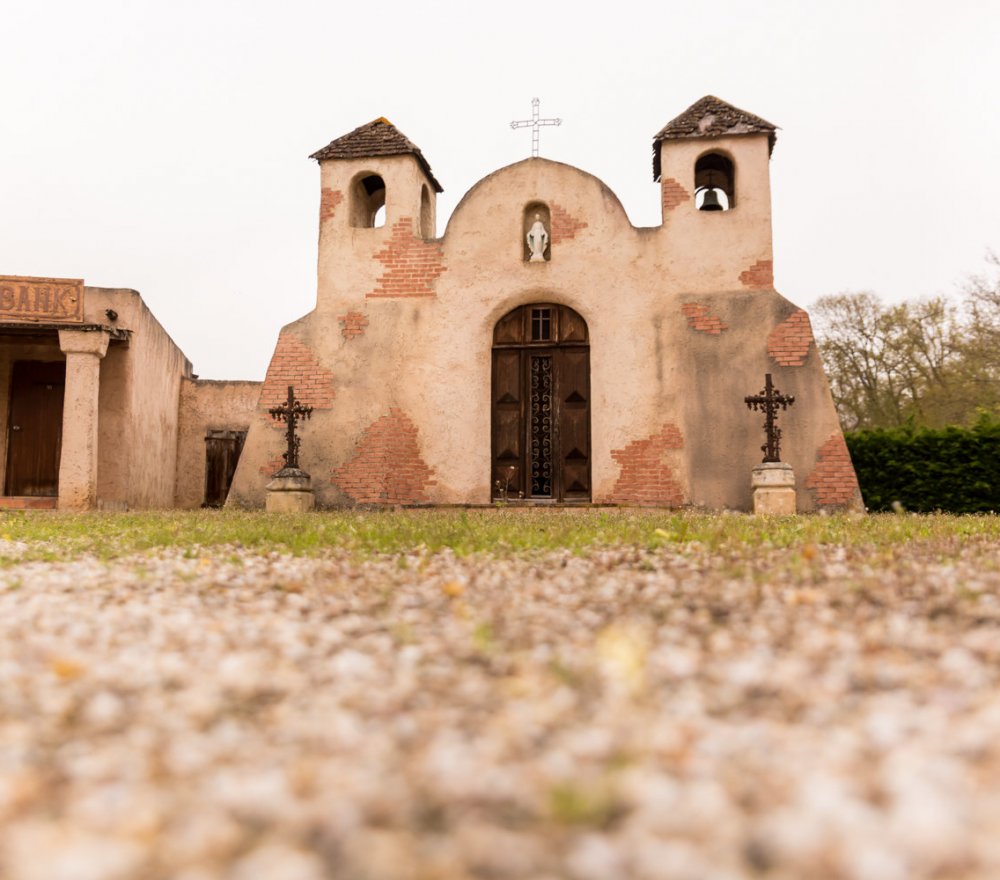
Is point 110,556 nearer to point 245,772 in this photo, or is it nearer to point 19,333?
point 245,772

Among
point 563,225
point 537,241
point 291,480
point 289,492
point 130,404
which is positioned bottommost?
point 289,492

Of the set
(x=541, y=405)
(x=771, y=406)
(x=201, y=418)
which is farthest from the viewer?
(x=201, y=418)

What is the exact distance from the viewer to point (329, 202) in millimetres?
13984

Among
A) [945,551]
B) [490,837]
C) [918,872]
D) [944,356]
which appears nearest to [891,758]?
[918,872]

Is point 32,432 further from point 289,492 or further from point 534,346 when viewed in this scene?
point 534,346

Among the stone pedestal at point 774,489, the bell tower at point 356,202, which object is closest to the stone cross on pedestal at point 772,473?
the stone pedestal at point 774,489

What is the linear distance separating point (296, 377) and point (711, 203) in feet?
24.5

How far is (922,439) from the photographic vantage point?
1478 centimetres

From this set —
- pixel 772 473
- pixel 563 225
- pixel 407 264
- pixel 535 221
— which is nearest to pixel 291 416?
pixel 407 264

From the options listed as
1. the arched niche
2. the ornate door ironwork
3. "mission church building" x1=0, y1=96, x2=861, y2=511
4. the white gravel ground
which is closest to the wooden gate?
"mission church building" x1=0, y1=96, x2=861, y2=511

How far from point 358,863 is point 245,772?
48 cm

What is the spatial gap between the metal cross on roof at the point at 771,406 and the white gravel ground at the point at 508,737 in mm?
8272

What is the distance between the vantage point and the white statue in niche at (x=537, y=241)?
1341cm

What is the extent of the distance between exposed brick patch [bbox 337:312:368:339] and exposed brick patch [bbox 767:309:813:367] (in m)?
6.53
